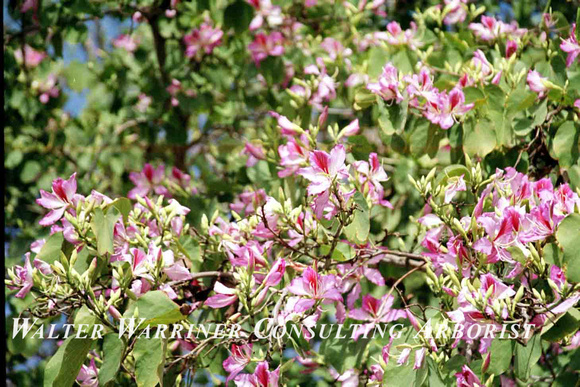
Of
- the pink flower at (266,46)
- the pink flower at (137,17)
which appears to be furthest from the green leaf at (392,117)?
the pink flower at (137,17)

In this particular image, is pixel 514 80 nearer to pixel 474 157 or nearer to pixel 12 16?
pixel 474 157

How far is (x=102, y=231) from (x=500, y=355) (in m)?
0.83

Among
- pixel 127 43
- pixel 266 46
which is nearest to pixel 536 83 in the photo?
pixel 266 46

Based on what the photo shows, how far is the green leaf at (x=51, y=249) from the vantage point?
1602mm

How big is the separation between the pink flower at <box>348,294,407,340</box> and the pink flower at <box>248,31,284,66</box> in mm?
1207

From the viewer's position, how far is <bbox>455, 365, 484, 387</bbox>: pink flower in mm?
1497

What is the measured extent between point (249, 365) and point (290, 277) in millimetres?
213

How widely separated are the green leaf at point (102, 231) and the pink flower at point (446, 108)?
0.82 metres

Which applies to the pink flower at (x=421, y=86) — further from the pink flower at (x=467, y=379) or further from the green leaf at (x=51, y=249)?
the green leaf at (x=51, y=249)

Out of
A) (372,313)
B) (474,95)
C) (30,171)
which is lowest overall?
(30,171)

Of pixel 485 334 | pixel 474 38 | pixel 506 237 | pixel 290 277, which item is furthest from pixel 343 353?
pixel 474 38

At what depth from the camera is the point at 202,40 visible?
2957mm

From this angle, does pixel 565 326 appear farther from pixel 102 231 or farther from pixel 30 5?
pixel 30 5

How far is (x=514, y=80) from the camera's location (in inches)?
76.7
